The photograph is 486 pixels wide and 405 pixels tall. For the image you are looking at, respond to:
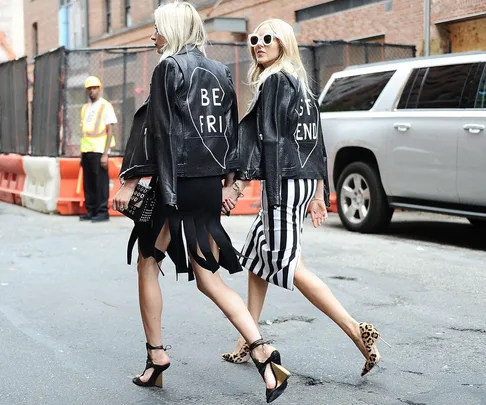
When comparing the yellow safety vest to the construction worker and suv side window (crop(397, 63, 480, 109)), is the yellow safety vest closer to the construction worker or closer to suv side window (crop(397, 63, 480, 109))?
the construction worker

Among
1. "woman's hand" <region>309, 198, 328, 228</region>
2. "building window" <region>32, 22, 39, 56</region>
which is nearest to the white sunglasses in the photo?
"woman's hand" <region>309, 198, 328, 228</region>

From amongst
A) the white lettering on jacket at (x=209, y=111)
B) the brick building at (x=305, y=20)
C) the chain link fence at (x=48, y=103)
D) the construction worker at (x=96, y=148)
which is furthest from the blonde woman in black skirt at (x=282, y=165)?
the brick building at (x=305, y=20)

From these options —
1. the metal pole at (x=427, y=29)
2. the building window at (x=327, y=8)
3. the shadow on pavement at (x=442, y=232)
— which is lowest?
the shadow on pavement at (x=442, y=232)

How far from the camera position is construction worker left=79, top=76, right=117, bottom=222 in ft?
38.5

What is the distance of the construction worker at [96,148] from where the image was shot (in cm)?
1174

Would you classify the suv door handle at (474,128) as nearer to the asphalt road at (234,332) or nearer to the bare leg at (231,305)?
the asphalt road at (234,332)

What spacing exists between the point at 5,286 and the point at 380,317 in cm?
304

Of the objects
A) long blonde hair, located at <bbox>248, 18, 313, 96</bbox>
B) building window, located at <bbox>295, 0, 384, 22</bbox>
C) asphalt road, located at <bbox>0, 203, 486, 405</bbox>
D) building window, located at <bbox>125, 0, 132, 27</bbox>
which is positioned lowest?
asphalt road, located at <bbox>0, 203, 486, 405</bbox>

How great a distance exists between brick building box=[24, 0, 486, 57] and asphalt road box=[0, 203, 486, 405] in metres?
7.17

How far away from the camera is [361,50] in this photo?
1414cm

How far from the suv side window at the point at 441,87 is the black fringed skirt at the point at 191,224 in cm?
544

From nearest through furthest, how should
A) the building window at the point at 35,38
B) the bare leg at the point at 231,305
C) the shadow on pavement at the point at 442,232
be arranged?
1. the bare leg at the point at 231,305
2. the shadow on pavement at the point at 442,232
3. the building window at the point at 35,38

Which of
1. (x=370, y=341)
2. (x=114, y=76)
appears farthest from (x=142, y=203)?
(x=114, y=76)

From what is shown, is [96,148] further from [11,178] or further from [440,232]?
[440,232]
